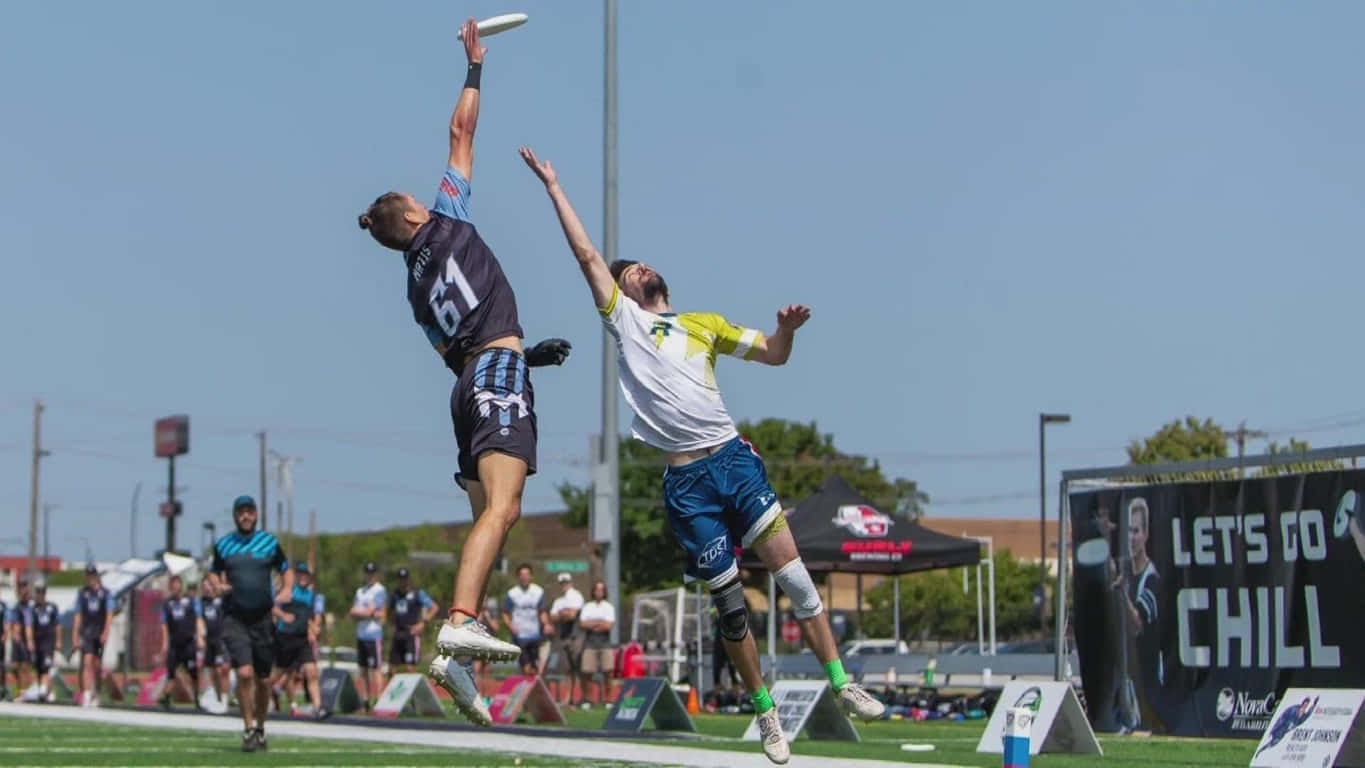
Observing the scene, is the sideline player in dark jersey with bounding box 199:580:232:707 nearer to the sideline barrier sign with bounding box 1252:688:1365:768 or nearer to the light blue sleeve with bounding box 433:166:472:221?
the sideline barrier sign with bounding box 1252:688:1365:768

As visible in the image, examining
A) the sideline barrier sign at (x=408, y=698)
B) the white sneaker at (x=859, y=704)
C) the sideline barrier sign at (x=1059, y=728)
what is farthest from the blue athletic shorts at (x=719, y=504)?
the sideline barrier sign at (x=408, y=698)

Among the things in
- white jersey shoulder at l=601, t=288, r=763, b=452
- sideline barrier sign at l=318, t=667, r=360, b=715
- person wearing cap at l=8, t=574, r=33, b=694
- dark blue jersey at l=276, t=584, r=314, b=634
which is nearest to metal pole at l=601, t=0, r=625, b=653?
sideline barrier sign at l=318, t=667, r=360, b=715

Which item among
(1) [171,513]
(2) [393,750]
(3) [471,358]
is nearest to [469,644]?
(3) [471,358]

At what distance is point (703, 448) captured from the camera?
9883mm

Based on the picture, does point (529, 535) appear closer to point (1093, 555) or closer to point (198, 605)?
point (198, 605)

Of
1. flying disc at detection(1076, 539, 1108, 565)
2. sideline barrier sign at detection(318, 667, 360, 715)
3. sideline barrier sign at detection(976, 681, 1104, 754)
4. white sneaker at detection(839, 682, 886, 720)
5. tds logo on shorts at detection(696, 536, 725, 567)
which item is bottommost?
sideline barrier sign at detection(318, 667, 360, 715)

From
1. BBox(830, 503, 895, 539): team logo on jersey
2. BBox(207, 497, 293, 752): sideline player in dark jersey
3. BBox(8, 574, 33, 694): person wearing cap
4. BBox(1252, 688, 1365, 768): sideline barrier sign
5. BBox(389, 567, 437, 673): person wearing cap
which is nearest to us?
BBox(1252, 688, 1365, 768): sideline barrier sign

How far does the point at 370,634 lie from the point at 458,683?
1914cm

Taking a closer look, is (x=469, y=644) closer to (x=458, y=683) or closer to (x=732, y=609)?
(x=458, y=683)

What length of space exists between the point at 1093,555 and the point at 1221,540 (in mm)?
1819

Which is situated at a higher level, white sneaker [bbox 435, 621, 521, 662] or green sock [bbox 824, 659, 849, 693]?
white sneaker [bbox 435, 621, 521, 662]

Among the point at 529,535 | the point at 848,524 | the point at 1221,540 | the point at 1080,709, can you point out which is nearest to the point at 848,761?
the point at 1080,709

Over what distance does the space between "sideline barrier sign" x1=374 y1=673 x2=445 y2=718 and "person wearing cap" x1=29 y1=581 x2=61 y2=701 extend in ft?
32.9

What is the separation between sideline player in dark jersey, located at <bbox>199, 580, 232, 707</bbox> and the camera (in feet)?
83.3
